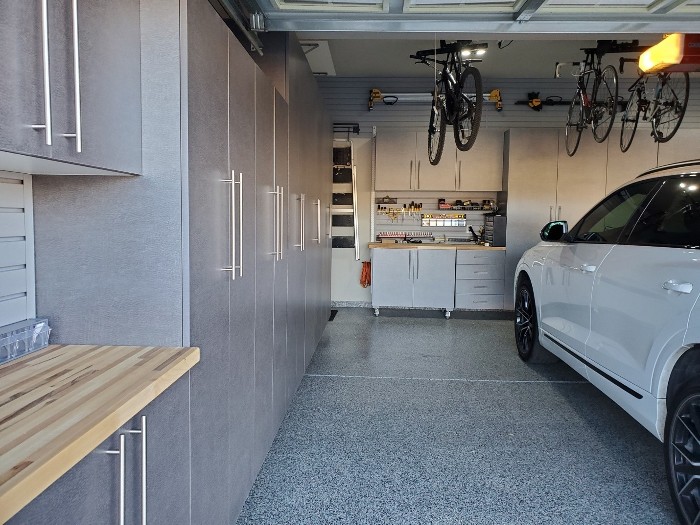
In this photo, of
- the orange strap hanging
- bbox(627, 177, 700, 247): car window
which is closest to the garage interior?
bbox(627, 177, 700, 247): car window

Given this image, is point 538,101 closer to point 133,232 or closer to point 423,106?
point 423,106

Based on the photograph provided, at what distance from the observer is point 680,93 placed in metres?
5.01

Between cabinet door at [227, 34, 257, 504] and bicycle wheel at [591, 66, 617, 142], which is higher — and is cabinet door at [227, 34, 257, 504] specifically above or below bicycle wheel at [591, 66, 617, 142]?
below

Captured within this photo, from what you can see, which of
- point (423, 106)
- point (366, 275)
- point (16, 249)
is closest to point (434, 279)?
point (366, 275)

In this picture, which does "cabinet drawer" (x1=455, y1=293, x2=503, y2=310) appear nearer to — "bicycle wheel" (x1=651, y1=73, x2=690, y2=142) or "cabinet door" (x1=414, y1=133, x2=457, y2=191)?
"cabinet door" (x1=414, y1=133, x2=457, y2=191)

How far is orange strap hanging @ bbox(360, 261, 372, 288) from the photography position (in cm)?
707

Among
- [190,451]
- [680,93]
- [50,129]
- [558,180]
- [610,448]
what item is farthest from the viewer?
[558,180]

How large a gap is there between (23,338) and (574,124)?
609 centimetres

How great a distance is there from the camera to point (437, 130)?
5.80 metres

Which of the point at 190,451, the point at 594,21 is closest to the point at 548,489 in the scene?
the point at 190,451

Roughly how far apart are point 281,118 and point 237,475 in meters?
1.94

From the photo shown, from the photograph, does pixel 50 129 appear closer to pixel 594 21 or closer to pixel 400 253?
pixel 594 21

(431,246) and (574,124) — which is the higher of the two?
(574,124)

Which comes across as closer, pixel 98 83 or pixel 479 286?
pixel 98 83
